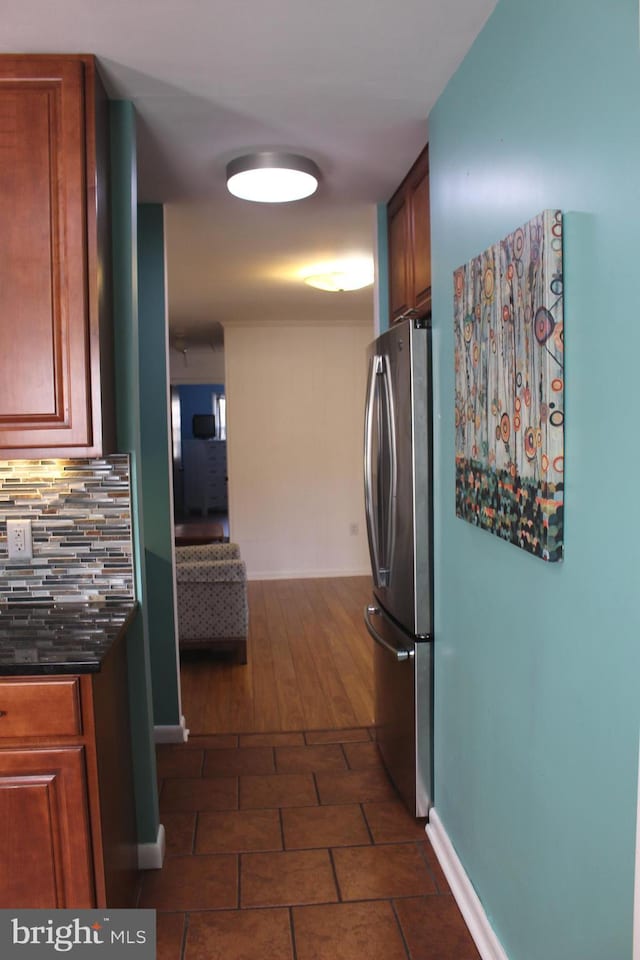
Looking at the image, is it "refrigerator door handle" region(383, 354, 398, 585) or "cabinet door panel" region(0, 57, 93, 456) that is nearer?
"cabinet door panel" region(0, 57, 93, 456)

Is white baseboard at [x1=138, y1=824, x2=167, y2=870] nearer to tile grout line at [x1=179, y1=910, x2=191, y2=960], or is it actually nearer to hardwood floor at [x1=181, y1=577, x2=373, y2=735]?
tile grout line at [x1=179, y1=910, x2=191, y2=960]

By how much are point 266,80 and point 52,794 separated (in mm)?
1997

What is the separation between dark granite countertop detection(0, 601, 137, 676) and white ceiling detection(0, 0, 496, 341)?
61.0 inches

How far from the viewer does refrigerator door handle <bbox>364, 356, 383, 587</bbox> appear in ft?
9.43

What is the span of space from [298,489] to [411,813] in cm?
467

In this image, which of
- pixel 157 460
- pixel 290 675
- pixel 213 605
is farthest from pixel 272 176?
pixel 290 675

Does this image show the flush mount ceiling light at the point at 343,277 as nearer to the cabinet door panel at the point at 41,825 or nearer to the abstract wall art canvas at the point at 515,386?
the abstract wall art canvas at the point at 515,386

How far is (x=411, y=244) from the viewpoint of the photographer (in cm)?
292

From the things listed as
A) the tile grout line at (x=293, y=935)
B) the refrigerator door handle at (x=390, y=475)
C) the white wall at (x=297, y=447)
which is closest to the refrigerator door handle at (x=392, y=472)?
the refrigerator door handle at (x=390, y=475)

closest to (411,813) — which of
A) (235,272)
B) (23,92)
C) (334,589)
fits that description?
(23,92)

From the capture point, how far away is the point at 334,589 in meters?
6.66

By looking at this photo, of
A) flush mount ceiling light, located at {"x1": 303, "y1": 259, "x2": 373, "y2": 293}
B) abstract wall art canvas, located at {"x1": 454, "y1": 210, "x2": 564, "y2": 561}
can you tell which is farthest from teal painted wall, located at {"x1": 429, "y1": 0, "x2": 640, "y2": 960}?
flush mount ceiling light, located at {"x1": 303, "y1": 259, "x2": 373, "y2": 293}

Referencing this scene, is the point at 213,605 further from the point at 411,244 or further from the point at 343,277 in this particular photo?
the point at 411,244

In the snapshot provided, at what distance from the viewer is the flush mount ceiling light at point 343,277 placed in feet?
15.1
